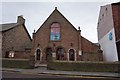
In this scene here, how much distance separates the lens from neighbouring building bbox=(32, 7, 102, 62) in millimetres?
25547

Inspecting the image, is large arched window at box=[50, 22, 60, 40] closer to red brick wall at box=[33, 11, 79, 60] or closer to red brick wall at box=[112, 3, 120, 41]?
red brick wall at box=[33, 11, 79, 60]

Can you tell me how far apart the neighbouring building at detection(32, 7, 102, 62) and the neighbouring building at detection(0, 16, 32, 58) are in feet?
9.17

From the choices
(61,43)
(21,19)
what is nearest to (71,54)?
(61,43)

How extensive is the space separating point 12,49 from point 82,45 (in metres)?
13.6

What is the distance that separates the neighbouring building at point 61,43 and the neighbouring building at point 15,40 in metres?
2.79

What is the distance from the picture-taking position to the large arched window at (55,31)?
89.4ft

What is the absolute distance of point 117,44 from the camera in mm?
20703

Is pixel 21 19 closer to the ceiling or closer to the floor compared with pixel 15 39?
closer to the ceiling

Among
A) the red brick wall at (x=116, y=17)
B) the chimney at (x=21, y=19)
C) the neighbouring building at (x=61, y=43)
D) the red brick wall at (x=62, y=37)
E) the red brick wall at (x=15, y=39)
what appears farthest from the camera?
the chimney at (x=21, y=19)

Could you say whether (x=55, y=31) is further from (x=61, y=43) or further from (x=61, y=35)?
(x=61, y=43)

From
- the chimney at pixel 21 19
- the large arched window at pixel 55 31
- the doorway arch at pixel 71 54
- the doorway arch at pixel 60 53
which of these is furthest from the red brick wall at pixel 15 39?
the doorway arch at pixel 71 54

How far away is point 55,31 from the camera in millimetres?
27578

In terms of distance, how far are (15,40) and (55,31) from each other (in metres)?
9.08

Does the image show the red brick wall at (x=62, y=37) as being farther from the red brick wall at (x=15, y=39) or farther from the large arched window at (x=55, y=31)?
the red brick wall at (x=15, y=39)
